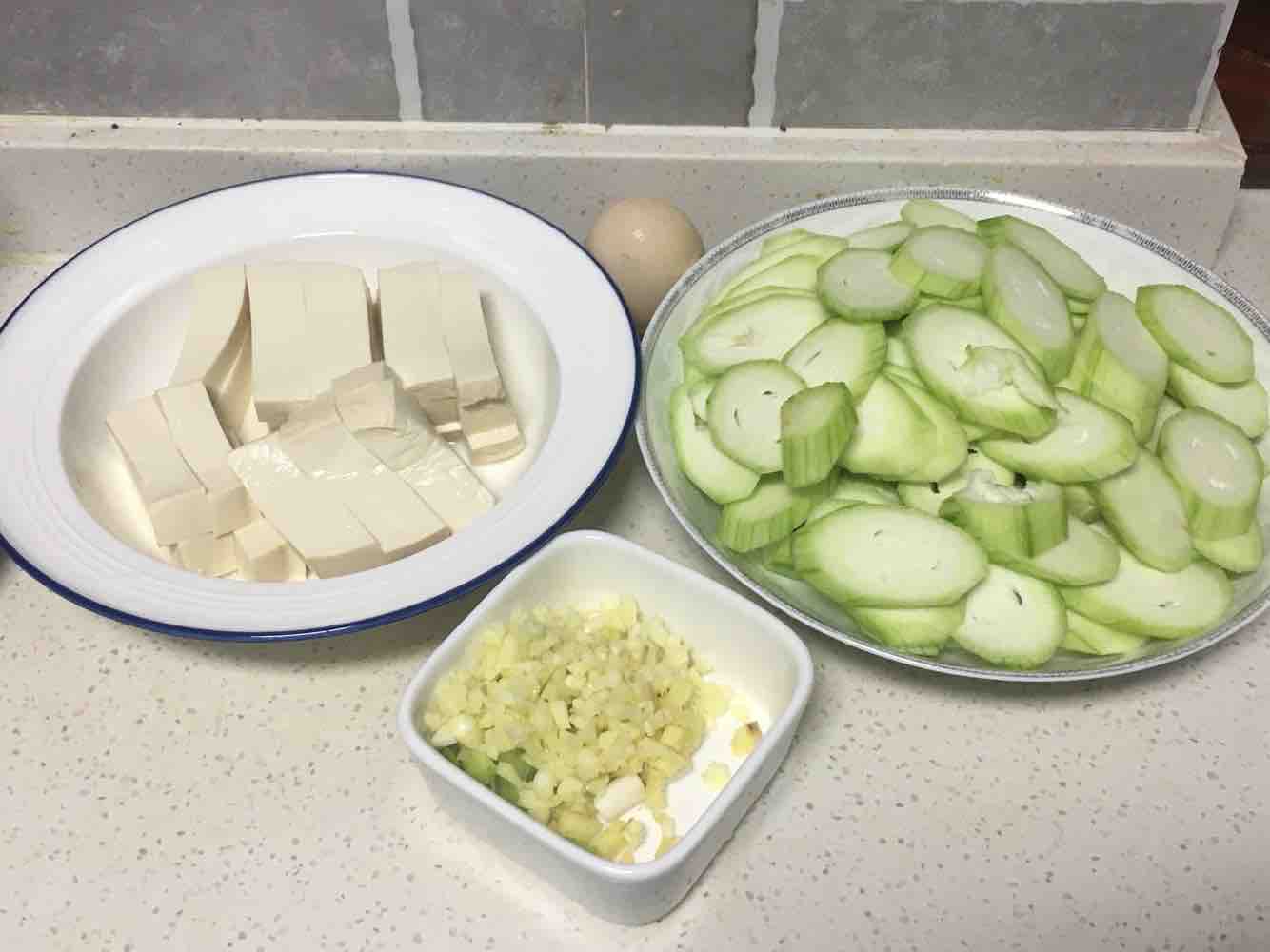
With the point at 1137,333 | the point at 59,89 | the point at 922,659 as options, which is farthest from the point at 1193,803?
the point at 59,89

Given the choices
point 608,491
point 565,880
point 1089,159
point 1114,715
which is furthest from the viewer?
point 1089,159

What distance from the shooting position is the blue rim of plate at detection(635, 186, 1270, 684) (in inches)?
28.1

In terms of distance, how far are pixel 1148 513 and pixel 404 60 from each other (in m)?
0.68

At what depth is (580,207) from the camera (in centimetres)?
106

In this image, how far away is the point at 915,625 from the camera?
709mm

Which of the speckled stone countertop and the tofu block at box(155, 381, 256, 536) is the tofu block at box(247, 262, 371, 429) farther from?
the speckled stone countertop

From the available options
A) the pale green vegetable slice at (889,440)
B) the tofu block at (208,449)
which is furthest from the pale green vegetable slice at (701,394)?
the tofu block at (208,449)

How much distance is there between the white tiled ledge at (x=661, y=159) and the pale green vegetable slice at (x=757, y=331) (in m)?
0.24

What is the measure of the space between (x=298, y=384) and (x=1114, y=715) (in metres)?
0.61

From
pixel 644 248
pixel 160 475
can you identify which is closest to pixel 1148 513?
pixel 644 248

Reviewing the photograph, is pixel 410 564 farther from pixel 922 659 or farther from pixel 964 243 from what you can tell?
pixel 964 243

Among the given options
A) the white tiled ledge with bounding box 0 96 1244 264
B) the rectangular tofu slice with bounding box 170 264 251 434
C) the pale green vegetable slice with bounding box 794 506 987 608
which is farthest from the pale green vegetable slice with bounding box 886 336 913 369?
the rectangular tofu slice with bounding box 170 264 251 434

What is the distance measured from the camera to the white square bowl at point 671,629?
63 centimetres

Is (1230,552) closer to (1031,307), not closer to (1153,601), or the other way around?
(1153,601)
